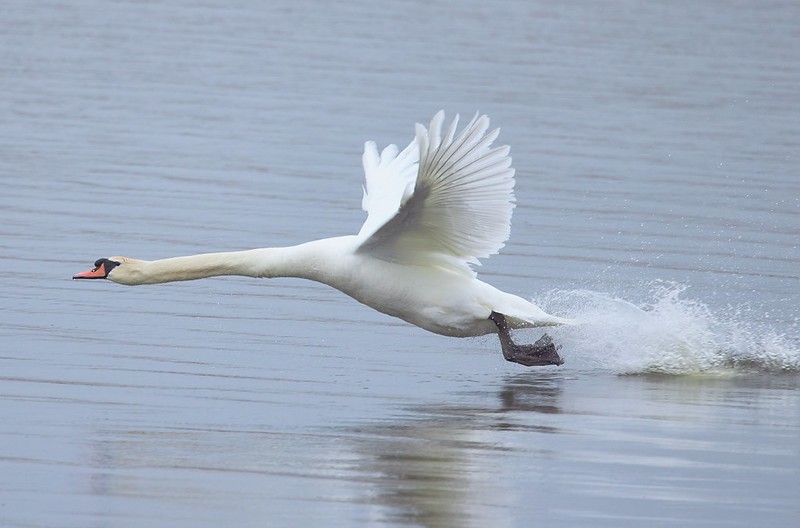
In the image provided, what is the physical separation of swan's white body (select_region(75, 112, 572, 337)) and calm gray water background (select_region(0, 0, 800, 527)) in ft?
1.22

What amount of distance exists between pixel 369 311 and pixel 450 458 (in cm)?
338

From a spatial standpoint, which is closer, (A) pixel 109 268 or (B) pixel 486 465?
(B) pixel 486 465

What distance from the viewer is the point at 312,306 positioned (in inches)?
418

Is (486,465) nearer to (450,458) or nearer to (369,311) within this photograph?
(450,458)

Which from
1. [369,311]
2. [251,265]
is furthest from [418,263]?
[369,311]

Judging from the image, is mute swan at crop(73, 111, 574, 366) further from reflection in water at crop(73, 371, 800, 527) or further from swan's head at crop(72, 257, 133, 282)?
reflection in water at crop(73, 371, 800, 527)

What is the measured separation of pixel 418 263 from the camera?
356 inches

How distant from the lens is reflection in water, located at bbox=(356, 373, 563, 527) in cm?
655

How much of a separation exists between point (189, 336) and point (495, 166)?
2.32m

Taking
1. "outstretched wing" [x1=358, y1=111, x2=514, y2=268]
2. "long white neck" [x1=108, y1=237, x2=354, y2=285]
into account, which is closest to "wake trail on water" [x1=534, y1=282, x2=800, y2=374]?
"outstretched wing" [x1=358, y1=111, x2=514, y2=268]

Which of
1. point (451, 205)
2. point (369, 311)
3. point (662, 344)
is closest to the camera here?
point (451, 205)

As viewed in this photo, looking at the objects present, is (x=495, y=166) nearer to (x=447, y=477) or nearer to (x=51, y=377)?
(x=447, y=477)

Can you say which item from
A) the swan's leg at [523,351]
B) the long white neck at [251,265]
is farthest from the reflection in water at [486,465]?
the long white neck at [251,265]

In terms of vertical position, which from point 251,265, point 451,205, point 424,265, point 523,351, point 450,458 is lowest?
point 450,458
